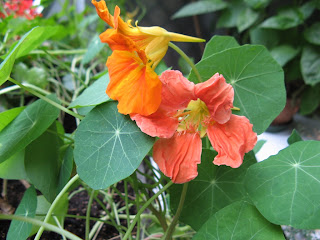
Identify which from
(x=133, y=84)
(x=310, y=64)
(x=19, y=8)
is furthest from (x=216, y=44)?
(x=310, y=64)

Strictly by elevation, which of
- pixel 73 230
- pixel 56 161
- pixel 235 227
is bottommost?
pixel 73 230

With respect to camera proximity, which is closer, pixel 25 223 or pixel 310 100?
pixel 25 223

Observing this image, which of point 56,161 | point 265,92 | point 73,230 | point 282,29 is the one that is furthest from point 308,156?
point 282,29

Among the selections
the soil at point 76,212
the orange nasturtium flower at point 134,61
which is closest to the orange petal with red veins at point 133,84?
the orange nasturtium flower at point 134,61

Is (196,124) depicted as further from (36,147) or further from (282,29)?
(282,29)

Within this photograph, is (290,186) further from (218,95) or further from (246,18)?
(246,18)

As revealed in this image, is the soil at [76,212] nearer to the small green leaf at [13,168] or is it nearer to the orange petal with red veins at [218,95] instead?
the small green leaf at [13,168]
